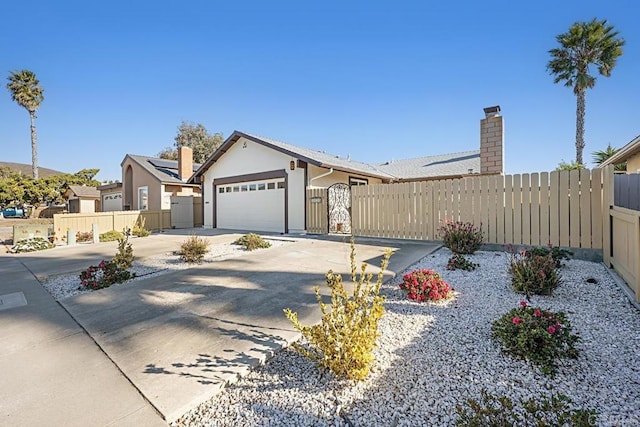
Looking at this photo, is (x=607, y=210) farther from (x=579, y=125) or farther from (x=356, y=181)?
(x=579, y=125)

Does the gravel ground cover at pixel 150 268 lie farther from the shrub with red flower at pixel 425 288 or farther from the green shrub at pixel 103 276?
the shrub with red flower at pixel 425 288

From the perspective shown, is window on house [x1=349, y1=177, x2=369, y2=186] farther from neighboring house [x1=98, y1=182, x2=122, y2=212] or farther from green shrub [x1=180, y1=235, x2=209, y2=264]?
neighboring house [x1=98, y1=182, x2=122, y2=212]

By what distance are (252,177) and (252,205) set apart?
1.37 metres

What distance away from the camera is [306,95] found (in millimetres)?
16625

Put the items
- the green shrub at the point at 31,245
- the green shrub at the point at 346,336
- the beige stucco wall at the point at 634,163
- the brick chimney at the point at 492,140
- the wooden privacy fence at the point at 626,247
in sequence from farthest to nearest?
the brick chimney at the point at 492,140 < the green shrub at the point at 31,245 < the beige stucco wall at the point at 634,163 < the wooden privacy fence at the point at 626,247 < the green shrub at the point at 346,336

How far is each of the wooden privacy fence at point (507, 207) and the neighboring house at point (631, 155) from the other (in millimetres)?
845

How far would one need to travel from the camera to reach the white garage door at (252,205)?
1284 centimetres

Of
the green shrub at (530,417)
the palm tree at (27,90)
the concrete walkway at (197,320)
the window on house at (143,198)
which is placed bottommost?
the concrete walkway at (197,320)

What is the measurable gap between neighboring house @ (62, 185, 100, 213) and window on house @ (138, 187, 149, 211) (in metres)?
11.2

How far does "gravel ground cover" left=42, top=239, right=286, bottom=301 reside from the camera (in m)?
4.99

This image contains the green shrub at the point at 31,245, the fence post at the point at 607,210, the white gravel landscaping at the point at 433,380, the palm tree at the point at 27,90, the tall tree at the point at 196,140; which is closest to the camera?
the white gravel landscaping at the point at 433,380

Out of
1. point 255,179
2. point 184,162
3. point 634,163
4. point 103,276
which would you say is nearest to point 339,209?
point 255,179

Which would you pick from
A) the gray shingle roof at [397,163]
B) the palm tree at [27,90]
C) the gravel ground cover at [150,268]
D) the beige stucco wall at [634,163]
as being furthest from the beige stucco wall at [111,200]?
the beige stucco wall at [634,163]

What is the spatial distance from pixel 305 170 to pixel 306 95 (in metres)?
7.11
